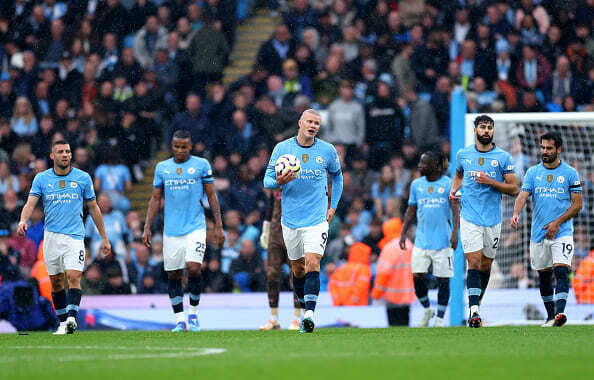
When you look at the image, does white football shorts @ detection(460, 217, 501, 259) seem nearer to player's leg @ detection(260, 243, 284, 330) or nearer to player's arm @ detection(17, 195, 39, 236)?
player's leg @ detection(260, 243, 284, 330)

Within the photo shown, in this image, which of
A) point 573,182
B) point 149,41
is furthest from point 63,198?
point 149,41

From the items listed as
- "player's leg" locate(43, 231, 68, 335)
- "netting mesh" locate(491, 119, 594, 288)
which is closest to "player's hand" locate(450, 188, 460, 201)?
"netting mesh" locate(491, 119, 594, 288)

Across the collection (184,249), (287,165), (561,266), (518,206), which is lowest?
(561,266)

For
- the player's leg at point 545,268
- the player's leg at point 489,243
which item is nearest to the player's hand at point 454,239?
the player's leg at point 489,243

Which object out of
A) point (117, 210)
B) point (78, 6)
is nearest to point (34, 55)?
point (78, 6)

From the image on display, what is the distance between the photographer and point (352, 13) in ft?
67.6

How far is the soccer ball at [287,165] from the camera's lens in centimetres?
1066

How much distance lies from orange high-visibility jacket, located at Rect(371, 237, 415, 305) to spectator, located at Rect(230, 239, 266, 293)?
2.32 metres

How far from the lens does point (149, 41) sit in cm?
2136

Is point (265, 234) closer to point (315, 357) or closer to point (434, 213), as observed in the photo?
point (434, 213)

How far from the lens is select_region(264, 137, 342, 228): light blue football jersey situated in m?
11.2

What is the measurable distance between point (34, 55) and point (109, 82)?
222 cm

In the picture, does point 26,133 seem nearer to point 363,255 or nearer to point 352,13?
point 352,13

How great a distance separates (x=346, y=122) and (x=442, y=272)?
575 cm
